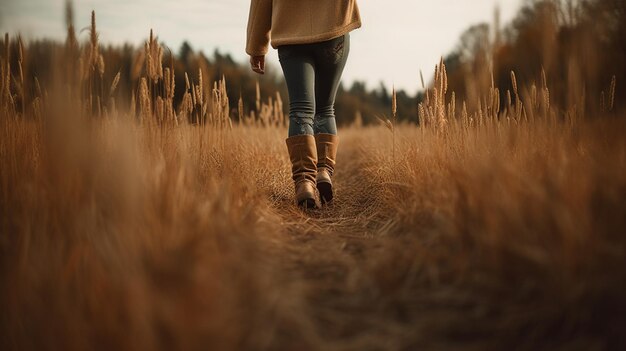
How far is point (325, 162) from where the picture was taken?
184 cm

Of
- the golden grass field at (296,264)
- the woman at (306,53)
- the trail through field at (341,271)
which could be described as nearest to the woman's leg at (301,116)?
the woman at (306,53)

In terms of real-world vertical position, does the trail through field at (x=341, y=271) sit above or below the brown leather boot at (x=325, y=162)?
below

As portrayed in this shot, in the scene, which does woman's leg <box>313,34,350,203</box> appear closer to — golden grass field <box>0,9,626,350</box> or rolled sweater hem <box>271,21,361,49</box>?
rolled sweater hem <box>271,21,361,49</box>

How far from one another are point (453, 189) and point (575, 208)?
32 centimetres

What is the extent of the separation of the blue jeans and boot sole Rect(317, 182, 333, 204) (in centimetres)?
24

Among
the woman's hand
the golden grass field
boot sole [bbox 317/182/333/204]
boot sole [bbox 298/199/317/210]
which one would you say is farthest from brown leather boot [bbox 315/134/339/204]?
the golden grass field

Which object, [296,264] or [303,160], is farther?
[303,160]

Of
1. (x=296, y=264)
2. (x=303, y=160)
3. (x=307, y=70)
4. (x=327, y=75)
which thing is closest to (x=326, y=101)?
(x=327, y=75)

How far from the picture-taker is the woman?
1.63 meters

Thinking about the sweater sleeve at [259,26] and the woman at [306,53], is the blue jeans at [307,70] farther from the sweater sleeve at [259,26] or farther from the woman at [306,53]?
the sweater sleeve at [259,26]

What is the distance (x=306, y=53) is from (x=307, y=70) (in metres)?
0.08

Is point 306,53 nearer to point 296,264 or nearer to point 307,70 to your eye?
point 307,70

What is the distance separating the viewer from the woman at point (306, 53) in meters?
1.63

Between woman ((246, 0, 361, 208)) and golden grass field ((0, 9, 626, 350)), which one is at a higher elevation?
woman ((246, 0, 361, 208))
